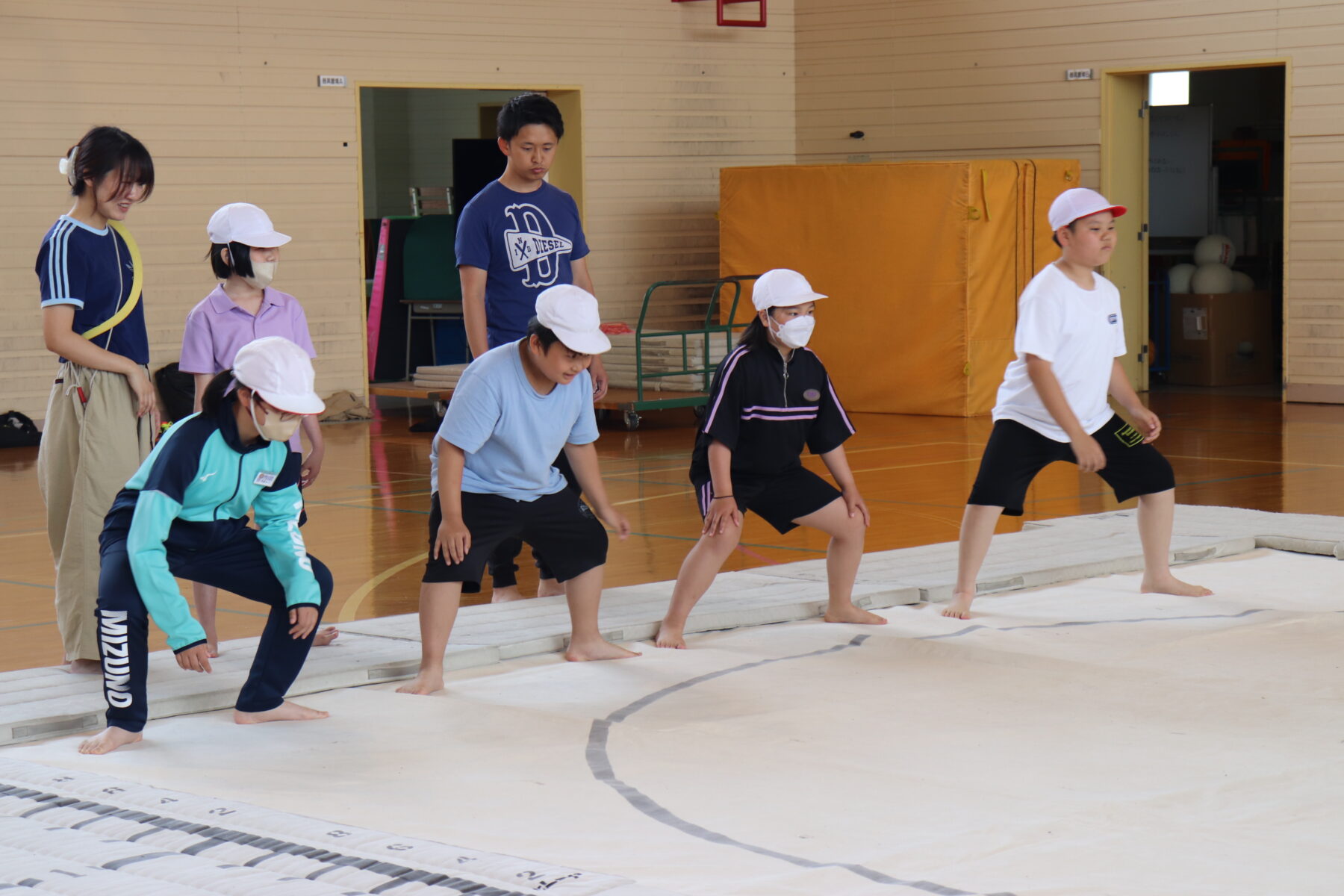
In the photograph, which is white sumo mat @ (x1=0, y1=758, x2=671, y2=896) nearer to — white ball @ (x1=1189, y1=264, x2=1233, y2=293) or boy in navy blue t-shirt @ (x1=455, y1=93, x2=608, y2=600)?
boy in navy blue t-shirt @ (x1=455, y1=93, x2=608, y2=600)

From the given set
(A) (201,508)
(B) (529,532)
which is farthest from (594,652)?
(A) (201,508)

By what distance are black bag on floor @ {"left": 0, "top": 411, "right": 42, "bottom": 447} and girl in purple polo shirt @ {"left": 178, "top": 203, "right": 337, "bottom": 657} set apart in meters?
9.02

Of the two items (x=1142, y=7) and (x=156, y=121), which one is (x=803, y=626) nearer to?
(x=156, y=121)

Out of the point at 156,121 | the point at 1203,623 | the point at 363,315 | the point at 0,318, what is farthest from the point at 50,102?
the point at 1203,623

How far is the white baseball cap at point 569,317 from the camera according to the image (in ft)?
16.3

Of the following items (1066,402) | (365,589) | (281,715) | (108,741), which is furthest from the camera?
(365,589)

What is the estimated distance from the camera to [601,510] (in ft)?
17.6

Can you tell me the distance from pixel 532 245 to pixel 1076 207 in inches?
78.2

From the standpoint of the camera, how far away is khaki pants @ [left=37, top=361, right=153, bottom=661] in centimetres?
527

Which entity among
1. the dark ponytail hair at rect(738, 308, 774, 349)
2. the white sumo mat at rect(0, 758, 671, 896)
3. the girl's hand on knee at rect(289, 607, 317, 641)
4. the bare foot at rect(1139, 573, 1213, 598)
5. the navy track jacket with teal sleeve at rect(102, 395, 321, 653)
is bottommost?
the bare foot at rect(1139, 573, 1213, 598)

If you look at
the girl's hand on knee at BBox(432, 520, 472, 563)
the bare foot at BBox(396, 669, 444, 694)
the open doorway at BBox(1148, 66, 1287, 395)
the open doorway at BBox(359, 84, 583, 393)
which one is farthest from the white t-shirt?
the open doorway at BBox(1148, 66, 1287, 395)

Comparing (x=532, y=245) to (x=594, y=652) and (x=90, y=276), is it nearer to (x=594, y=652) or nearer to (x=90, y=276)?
(x=594, y=652)

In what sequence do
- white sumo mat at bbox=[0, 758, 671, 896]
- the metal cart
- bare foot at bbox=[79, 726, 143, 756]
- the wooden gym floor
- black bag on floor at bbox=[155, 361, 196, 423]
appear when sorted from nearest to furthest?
white sumo mat at bbox=[0, 758, 671, 896], bare foot at bbox=[79, 726, 143, 756], the wooden gym floor, black bag on floor at bbox=[155, 361, 196, 423], the metal cart

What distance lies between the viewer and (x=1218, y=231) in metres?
19.0
